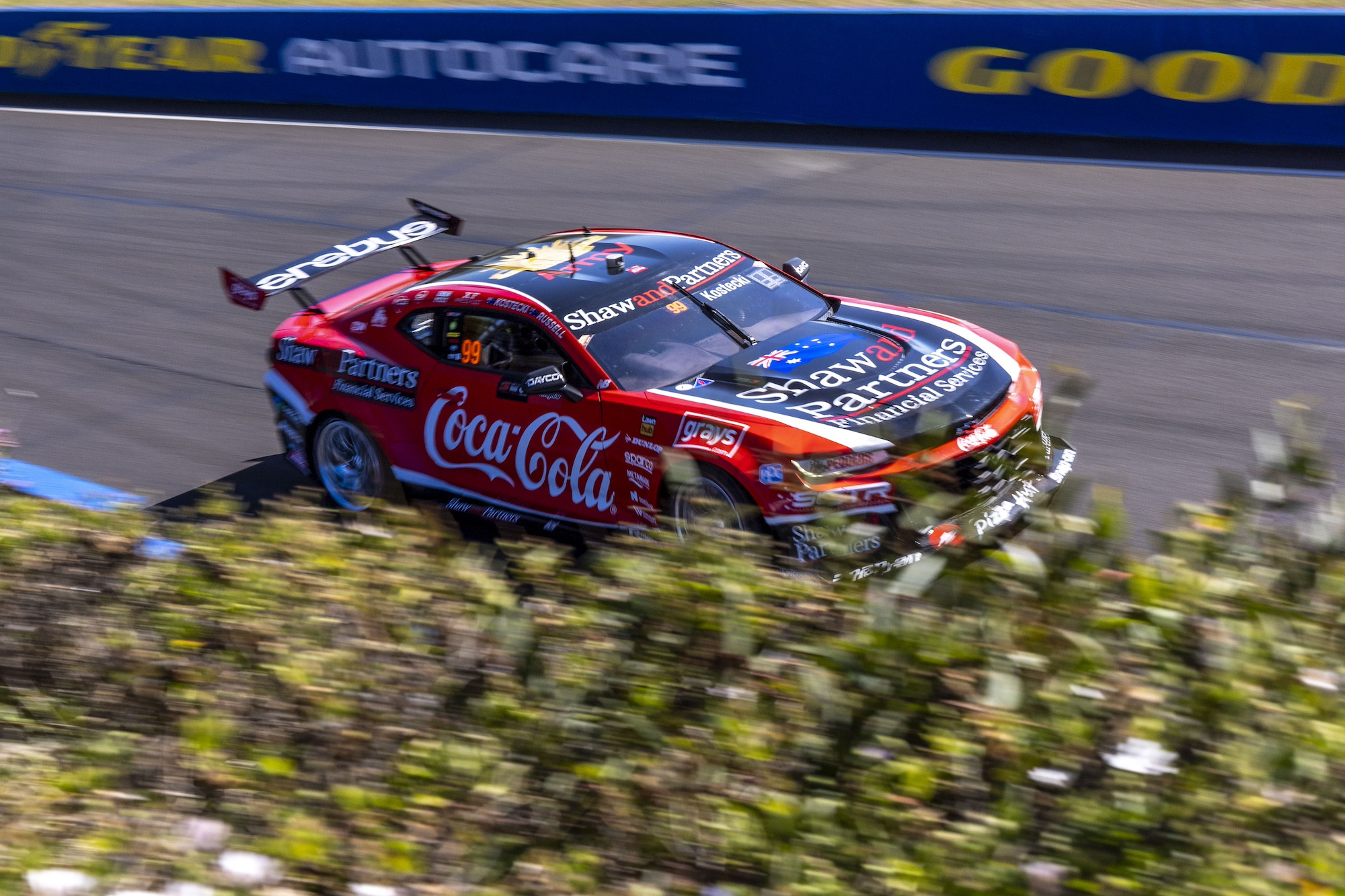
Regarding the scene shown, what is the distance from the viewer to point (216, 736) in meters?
3.52

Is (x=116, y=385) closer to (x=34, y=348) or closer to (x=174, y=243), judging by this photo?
(x=34, y=348)

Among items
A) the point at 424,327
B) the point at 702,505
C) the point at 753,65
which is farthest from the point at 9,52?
the point at 702,505

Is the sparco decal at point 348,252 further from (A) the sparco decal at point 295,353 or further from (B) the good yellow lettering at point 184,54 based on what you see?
(B) the good yellow lettering at point 184,54

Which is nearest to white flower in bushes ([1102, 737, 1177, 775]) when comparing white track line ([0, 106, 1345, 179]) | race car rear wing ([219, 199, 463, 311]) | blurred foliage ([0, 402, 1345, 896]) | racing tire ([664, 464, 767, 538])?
blurred foliage ([0, 402, 1345, 896])

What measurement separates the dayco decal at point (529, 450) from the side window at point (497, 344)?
0.71ft

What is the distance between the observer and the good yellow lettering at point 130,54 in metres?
21.3

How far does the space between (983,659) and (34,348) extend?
10484 mm

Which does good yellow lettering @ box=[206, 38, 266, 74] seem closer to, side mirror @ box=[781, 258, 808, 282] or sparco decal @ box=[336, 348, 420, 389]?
sparco decal @ box=[336, 348, 420, 389]

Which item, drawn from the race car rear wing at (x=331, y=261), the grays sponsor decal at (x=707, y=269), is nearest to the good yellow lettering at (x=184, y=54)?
the race car rear wing at (x=331, y=261)

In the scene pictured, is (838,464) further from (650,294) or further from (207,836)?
(207,836)

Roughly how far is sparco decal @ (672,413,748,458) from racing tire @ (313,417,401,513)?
214 cm

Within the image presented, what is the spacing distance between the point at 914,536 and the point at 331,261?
577cm

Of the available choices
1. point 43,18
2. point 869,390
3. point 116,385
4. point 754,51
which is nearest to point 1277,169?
point 754,51

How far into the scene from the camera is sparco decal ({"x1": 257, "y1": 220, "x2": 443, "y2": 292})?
25.1 ft
